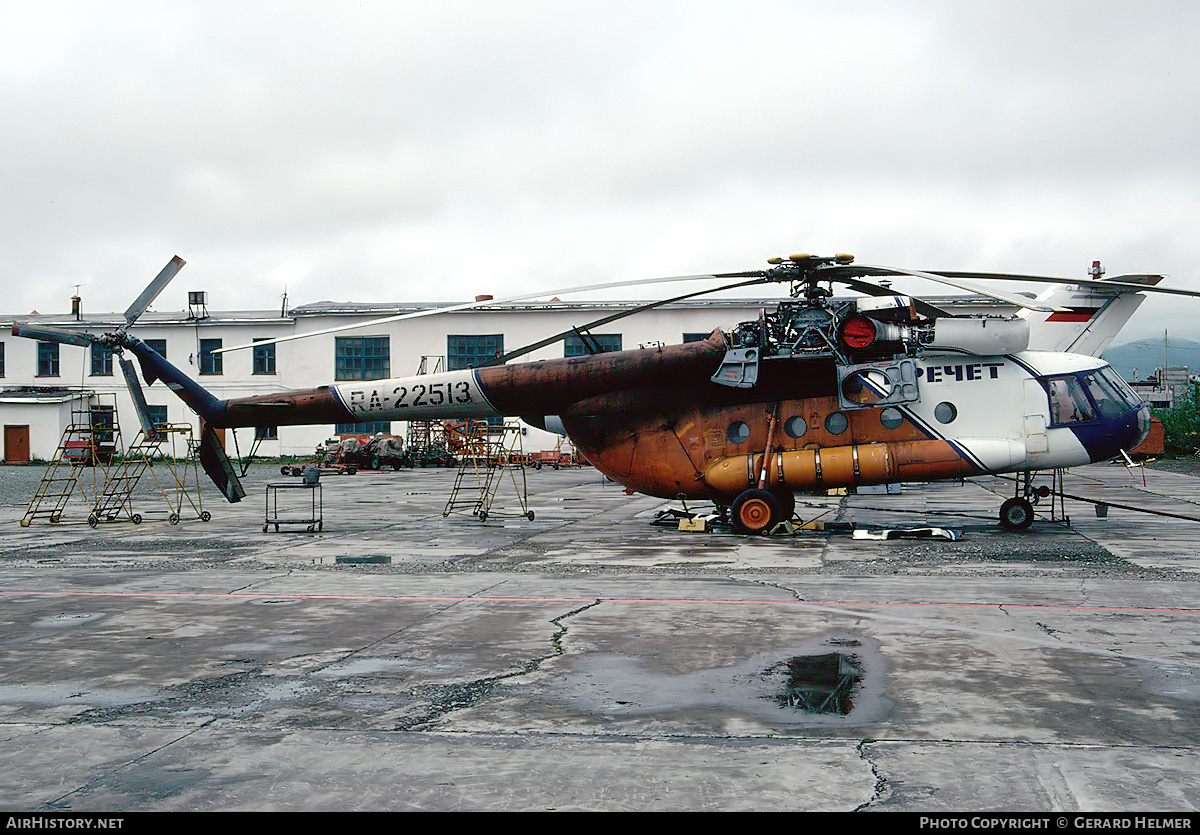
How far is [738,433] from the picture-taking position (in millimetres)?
18266

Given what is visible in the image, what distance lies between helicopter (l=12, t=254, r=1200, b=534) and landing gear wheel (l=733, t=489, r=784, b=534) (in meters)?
0.03

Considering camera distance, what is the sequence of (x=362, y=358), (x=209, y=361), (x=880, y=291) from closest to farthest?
(x=880, y=291) → (x=362, y=358) → (x=209, y=361)

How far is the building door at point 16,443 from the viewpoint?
200 feet

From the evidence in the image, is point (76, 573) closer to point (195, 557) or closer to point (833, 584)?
point (195, 557)

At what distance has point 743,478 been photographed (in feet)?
59.4

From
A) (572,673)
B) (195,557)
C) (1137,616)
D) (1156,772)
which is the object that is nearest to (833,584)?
(1137,616)

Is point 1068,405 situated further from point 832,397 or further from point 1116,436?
point 832,397

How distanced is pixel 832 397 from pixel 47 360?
6102 cm

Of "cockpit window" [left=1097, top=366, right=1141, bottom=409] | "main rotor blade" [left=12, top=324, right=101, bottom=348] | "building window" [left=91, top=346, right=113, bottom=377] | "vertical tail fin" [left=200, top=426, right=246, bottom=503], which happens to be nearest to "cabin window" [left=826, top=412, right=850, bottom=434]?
"cockpit window" [left=1097, top=366, right=1141, bottom=409]

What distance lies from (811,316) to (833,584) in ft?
21.4

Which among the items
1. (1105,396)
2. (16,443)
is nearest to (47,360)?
(16,443)

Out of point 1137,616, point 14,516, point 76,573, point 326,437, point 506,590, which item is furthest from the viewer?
point 326,437

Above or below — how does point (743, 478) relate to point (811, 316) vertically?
below

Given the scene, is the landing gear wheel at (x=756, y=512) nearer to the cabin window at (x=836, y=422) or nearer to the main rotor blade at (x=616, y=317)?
the cabin window at (x=836, y=422)
